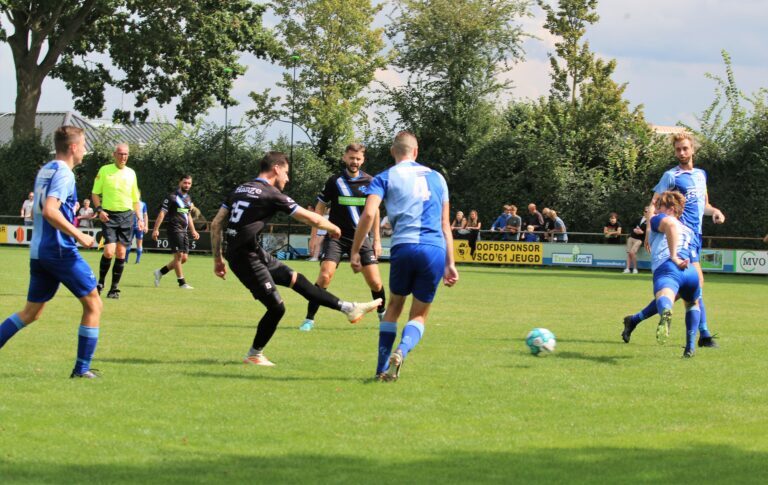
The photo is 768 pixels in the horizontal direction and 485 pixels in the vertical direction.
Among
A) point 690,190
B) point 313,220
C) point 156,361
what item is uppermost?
point 690,190

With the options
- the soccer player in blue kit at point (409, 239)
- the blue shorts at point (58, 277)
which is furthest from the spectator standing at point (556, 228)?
the blue shorts at point (58, 277)

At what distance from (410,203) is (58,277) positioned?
109 inches

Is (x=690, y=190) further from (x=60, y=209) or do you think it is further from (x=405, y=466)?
(x=405, y=466)

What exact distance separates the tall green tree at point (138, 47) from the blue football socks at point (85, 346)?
3674cm

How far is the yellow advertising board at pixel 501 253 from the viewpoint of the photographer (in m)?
34.8

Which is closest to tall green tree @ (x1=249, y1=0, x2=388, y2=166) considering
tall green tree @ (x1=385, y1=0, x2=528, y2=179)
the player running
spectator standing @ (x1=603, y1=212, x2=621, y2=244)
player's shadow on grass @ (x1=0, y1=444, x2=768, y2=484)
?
tall green tree @ (x1=385, y1=0, x2=528, y2=179)

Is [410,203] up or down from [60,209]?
up

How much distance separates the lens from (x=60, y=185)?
831 centimetres

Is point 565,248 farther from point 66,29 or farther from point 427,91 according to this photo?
point 66,29

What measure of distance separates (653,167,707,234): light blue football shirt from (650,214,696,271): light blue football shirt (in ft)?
1.59

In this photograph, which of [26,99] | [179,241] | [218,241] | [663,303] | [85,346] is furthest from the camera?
[26,99]

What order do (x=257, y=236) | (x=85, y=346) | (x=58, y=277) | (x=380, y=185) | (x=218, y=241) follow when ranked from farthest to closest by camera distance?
(x=218, y=241) → (x=257, y=236) → (x=380, y=185) → (x=85, y=346) → (x=58, y=277)

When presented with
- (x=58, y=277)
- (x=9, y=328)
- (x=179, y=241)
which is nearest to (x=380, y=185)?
(x=58, y=277)

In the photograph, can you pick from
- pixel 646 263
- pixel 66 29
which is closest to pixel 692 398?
pixel 646 263
